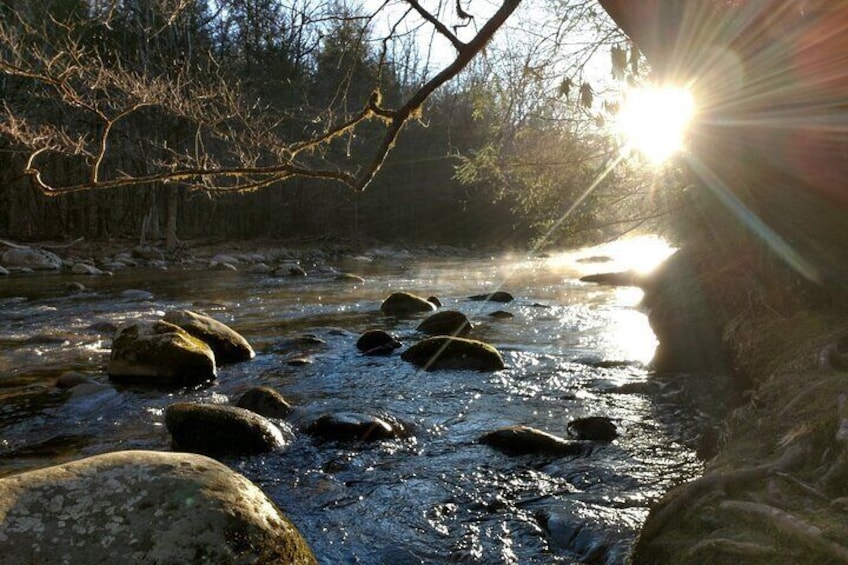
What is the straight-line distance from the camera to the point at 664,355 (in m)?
7.97

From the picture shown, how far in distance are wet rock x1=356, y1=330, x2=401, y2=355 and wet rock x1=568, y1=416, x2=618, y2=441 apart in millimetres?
3742

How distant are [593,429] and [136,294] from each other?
1136 centimetres

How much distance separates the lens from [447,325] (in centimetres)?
1012

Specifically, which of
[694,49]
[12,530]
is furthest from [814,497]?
[12,530]

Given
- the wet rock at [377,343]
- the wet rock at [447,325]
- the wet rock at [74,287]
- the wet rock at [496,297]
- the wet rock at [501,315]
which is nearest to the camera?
the wet rock at [377,343]

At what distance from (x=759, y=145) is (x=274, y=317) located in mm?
8719

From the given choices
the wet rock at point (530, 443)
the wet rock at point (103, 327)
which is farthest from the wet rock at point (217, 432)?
the wet rock at point (103, 327)

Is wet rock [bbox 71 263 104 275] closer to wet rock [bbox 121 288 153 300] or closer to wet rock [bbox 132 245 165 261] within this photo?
wet rock [bbox 132 245 165 261]

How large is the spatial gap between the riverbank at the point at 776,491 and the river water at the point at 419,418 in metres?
0.50

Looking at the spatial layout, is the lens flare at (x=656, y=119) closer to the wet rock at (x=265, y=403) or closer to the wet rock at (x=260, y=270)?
the wet rock at (x=265, y=403)

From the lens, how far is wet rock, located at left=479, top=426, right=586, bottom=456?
5008 millimetres

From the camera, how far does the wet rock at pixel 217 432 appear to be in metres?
5.08

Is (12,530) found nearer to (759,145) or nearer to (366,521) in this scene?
(366,521)

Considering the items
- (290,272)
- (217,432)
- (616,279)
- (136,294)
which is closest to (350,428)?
(217,432)
